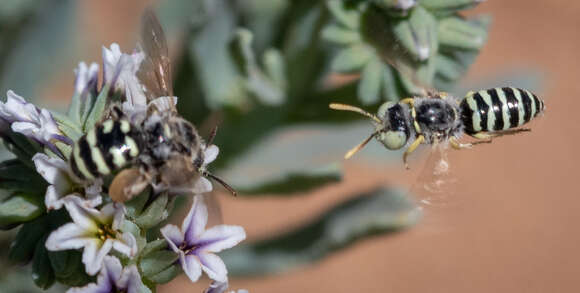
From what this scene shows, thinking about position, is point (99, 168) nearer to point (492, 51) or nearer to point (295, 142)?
point (295, 142)

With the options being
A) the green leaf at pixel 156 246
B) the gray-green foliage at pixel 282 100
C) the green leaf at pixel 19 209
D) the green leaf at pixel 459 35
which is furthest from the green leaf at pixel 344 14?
the green leaf at pixel 19 209

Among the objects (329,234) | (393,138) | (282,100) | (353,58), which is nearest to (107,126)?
(393,138)

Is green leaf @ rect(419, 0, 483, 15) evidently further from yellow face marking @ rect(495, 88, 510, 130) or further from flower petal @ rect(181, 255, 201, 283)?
flower petal @ rect(181, 255, 201, 283)

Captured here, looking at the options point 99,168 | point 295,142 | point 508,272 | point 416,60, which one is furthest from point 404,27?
point 508,272

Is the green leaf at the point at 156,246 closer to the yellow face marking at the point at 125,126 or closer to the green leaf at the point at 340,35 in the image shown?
the yellow face marking at the point at 125,126

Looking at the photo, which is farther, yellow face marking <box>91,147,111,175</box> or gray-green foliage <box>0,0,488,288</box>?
gray-green foliage <box>0,0,488,288</box>

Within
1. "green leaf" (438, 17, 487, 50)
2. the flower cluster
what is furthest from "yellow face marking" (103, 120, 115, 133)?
"green leaf" (438, 17, 487, 50)

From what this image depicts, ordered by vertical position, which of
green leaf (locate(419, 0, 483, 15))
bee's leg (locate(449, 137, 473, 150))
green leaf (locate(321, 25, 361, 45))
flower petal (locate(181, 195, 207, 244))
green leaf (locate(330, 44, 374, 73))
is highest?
green leaf (locate(419, 0, 483, 15))

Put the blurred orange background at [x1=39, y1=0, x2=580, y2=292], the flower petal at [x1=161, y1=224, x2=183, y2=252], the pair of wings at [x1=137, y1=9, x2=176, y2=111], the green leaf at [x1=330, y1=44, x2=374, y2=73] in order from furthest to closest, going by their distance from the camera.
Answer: the blurred orange background at [x1=39, y1=0, x2=580, y2=292]
the green leaf at [x1=330, y1=44, x2=374, y2=73]
the pair of wings at [x1=137, y1=9, x2=176, y2=111]
the flower petal at [x1=161, y1=224, x2=183, y2=252]
